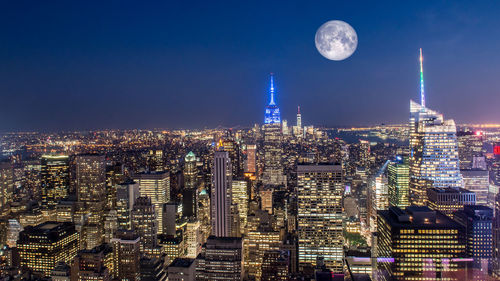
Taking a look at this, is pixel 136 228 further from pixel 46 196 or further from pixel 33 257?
pixel 46 196

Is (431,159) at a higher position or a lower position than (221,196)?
higher

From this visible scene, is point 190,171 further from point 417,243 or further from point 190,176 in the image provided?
point 417,243

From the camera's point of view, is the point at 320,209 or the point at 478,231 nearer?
the point at 478,231

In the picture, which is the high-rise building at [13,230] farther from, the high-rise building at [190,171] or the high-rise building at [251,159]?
the high-rise building at [251,159]

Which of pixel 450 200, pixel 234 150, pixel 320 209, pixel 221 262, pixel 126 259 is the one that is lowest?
pixel 221 262

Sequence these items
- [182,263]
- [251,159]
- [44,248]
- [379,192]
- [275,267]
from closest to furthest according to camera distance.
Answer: [182,263], [275,267], [44,248], [379,192], [251,159]

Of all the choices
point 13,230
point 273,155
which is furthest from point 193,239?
point 273,155

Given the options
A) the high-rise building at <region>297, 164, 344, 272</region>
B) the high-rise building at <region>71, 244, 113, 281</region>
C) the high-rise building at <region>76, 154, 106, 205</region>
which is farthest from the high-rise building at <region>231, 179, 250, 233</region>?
the high-rise building at <region>71, 244, 113, 281</region>

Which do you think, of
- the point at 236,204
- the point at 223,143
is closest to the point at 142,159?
the point at 223,143

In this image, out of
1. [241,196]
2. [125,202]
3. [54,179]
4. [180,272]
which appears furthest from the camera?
[54,179]
